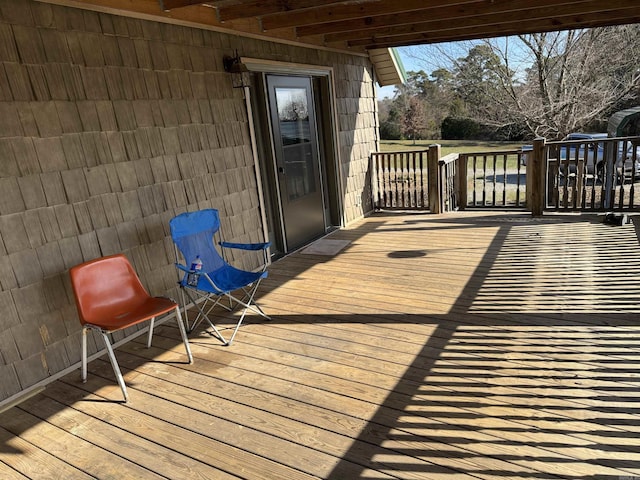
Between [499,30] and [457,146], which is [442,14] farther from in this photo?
[457,146]

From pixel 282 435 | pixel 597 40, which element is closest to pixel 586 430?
pixel 282 435

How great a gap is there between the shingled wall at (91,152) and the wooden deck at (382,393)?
0.46 metres

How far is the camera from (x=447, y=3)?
3.77m

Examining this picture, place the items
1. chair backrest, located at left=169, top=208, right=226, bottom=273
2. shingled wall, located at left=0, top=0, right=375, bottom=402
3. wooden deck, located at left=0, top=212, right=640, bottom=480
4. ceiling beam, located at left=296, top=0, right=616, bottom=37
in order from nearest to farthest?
wooden deck, located at left=0, top=212, right=640, bottom=480 < shingled wall, located at left=0, top=0, right=375, bottom=402 < chair backrest, located at left=169, top=208, right=226, bottom=273 < ceiling beam, located at left=296, top=0, right=616, bottom=37

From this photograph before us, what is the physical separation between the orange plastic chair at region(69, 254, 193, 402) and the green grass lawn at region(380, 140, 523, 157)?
448 inches

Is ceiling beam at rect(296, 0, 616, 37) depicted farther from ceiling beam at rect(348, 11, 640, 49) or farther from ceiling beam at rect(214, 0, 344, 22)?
ceiling beam at rect(214, 0, 344, 22)

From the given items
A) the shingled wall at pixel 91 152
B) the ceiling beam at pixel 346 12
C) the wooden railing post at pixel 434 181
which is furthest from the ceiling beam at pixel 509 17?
the shingled wall at pixel 91 152

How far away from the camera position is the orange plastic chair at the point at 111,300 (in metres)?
2.54

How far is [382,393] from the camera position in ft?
7.66

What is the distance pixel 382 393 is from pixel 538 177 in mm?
4393

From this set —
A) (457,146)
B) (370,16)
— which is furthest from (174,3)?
(457,146)

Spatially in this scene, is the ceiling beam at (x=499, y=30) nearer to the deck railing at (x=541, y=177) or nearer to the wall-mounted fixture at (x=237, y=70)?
the deck railing at (x=541, y=177)

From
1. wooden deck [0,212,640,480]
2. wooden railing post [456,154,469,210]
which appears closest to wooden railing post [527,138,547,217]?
wooden railing post [456,154,469,210]

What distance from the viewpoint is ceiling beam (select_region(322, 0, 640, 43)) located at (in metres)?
4.25
